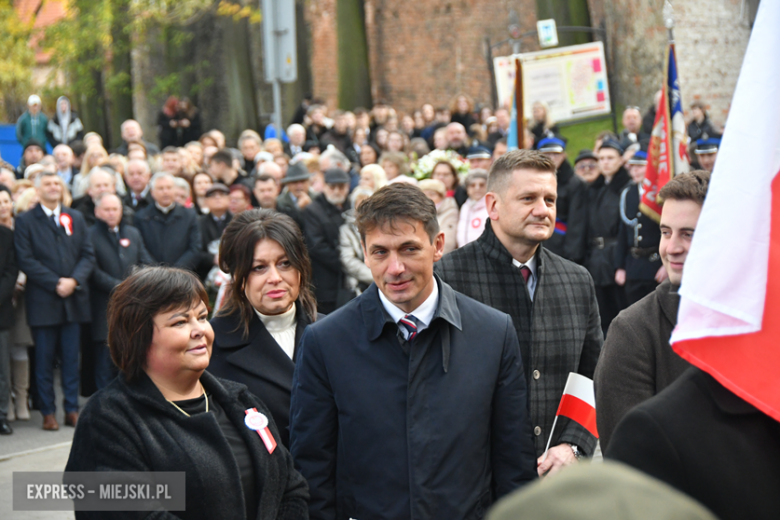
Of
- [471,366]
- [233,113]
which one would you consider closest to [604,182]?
[471,366]

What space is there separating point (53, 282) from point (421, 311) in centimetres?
580

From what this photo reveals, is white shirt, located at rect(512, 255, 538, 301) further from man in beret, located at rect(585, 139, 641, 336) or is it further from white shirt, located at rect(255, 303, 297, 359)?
man in beret, located at rect(585, 139, 641, 336)

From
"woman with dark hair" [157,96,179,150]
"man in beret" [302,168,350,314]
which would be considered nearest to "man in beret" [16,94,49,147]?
"woman with dark hair" [157,96,179,150]

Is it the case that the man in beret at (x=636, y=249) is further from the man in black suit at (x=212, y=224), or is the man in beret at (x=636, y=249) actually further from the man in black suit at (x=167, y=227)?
the man in black suit at (x=167, y=227)

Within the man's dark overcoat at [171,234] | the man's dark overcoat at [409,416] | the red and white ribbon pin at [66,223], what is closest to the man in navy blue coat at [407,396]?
the man's dark overcoat at [409,416]

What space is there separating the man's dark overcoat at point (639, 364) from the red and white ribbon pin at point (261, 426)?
3.72ft

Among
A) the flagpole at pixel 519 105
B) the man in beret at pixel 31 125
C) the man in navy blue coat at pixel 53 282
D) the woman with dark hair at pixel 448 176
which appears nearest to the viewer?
the man in navy blue coat at pixel 53 282

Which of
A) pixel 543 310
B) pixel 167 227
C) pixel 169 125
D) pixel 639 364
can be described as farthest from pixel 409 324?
pixel 169 125

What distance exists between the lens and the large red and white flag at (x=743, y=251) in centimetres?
192

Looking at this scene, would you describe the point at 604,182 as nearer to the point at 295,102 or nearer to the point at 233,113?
the point at 233,113

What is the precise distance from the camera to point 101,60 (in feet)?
65.4

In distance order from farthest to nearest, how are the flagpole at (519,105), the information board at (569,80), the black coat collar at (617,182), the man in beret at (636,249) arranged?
the information board at (569,80) → the black coat collar at (617,182) → the man in beret at (636,249) → the flagpole at (519,105)

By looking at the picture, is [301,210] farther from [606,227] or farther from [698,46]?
[698,46]

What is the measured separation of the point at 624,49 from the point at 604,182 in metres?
9.37
